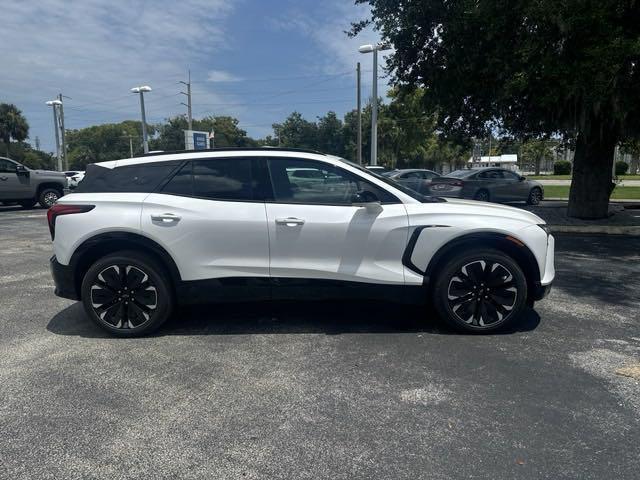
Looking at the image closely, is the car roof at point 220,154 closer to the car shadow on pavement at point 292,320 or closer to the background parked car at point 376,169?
the background parked car at point 376,169

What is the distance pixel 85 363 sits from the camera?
12.6 feet

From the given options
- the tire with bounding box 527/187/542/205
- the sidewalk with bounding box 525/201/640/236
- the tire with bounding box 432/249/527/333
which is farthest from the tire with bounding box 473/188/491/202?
the tire with bounding box 432/249/527/333

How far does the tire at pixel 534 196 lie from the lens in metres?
17.6

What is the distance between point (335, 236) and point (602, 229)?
8.76 meters

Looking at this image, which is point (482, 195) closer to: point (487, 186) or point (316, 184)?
point (487, 186)

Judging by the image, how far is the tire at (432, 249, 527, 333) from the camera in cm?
425

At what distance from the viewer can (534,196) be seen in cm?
1773

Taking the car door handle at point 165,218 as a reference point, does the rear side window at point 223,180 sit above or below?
above

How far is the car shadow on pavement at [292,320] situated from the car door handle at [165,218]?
1095mm

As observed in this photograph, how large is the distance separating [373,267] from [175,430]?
7.15 feet

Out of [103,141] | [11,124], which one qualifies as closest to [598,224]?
[11,124]

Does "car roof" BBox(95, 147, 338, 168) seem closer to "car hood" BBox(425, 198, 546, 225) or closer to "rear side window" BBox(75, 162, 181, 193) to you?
"rear side window" BBox(75, 162, 181, 193)

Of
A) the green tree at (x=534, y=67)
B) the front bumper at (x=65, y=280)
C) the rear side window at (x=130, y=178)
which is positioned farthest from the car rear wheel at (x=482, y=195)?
the front bumper at (x=65, y=280)

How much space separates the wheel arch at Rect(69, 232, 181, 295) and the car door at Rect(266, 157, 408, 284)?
0.95 meters
